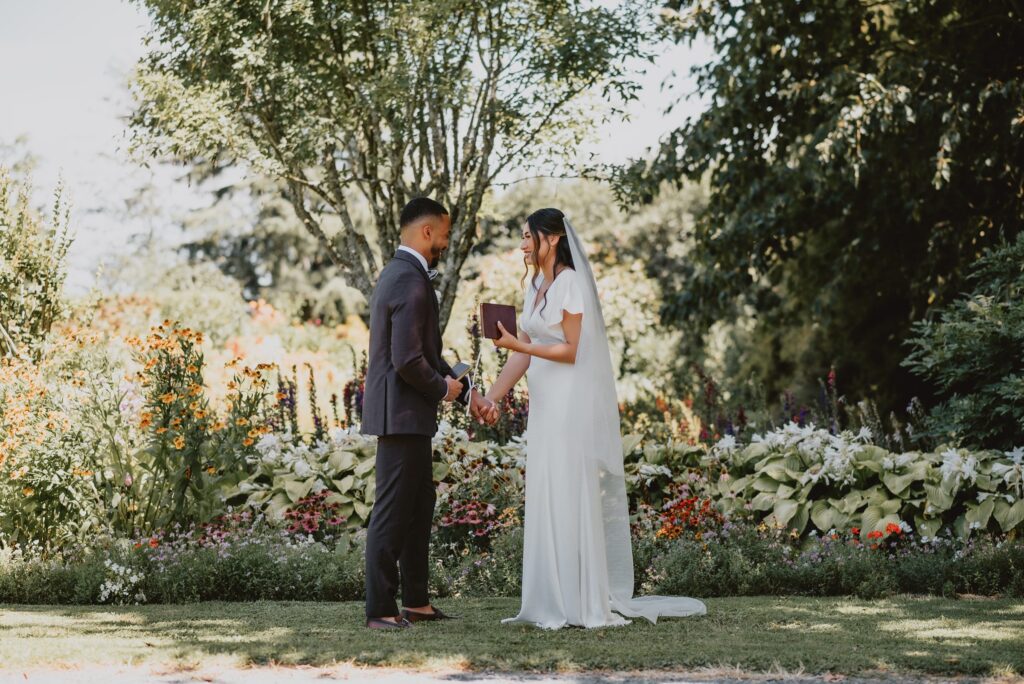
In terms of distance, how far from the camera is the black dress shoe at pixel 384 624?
4.85 meters

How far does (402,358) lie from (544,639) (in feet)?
4.59

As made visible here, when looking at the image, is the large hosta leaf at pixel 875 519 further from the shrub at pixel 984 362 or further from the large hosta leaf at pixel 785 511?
the shrub at pixel 984 362

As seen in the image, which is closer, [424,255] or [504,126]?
[424,255]

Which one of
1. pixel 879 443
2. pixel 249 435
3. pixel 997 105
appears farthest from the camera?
pixel 997 105

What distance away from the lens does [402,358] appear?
4812 mm

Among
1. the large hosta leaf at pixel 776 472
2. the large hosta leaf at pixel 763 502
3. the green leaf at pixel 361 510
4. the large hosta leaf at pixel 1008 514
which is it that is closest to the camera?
the large hosta leaf at pixel 1008 514

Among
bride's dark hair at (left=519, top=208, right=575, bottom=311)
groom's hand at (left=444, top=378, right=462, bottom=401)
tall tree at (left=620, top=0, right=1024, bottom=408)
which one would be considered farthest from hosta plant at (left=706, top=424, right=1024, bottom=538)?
tall tree at (left=620, top=0, right=1024, bottom=408)

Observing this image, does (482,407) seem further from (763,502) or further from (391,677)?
(763,502)

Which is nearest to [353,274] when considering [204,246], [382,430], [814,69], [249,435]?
[249,435]

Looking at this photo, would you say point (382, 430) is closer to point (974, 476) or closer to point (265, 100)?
point (974, 476)

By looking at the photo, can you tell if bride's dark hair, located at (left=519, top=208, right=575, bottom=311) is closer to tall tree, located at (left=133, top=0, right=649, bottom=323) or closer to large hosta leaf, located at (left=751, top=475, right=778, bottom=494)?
large hosta leaf, located at (left=751, top=475, right=778, bottom=494)

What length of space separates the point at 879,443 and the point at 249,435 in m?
4.88

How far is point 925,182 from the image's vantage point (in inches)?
409

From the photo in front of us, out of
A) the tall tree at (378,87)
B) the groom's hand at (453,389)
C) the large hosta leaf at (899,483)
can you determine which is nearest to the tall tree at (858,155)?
the tall tree at (378,87)
